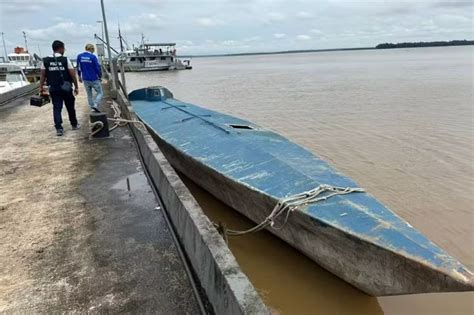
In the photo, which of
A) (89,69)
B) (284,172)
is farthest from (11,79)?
(284,172)

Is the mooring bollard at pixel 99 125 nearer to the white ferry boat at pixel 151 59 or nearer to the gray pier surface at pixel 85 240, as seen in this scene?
the gray pier surface at pixel 85 240

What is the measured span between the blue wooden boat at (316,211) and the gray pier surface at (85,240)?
140 centimetres

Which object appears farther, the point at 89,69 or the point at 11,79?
the point at 11,79

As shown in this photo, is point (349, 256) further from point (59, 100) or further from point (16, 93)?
point (16, 93)

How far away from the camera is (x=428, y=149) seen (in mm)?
12633

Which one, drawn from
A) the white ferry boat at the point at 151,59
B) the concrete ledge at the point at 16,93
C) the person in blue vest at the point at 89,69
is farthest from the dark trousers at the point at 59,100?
the white ferry boat at the point at 151,59

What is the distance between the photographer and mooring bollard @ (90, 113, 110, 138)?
8930mm

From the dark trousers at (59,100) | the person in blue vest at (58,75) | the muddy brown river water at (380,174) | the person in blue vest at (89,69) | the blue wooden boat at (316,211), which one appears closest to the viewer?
the blue wooden boat at (316,211)

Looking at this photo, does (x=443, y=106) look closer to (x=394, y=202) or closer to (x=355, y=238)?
(x=394, y=202)

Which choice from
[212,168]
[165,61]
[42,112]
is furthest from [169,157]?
[165,61]

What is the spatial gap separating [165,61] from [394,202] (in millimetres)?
66975

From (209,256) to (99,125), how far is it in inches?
255

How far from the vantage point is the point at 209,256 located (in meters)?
3.46

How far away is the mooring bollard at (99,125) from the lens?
8930 mm
